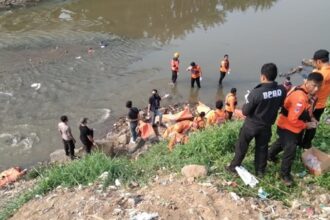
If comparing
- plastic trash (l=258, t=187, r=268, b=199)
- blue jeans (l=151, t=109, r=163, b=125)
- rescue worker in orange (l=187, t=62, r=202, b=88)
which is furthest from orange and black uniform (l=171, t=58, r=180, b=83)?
plastic trash (l=258, t=187, r=268, b=199)

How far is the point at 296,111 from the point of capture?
573 centimetres

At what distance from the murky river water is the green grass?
4.82 meters

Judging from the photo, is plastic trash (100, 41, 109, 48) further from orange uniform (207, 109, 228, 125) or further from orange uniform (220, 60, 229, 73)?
orange uniform (207, 109, 228, 125)

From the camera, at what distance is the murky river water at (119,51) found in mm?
13867

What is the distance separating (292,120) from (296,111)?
0.14 m

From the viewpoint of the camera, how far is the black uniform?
559cm

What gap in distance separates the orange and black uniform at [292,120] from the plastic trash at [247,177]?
44 cm

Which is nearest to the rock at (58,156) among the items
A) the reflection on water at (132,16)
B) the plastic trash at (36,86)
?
the plastic trash at (36,86)

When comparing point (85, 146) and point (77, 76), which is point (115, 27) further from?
point (85, 146)

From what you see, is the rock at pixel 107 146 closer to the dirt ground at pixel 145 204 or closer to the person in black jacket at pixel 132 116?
the person in black jacket at pixel 132 116

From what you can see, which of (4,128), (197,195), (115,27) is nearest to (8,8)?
(115,27)

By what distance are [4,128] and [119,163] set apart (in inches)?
275

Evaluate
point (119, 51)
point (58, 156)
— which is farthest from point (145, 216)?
point (119, 51)

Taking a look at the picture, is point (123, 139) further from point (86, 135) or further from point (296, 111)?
point (296, 111)
